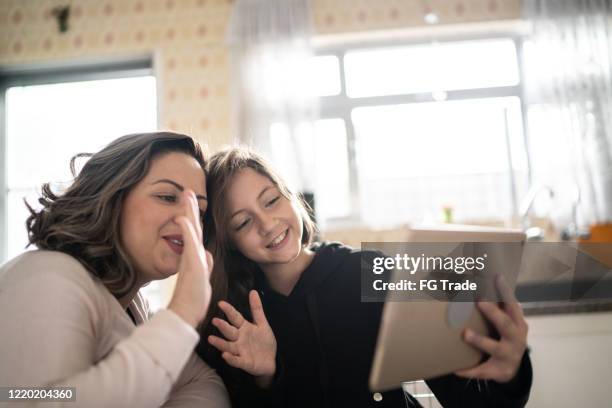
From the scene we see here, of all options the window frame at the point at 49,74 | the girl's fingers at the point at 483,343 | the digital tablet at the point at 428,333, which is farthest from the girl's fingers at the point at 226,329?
the window frame at the point at 49,74

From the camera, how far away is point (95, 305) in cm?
86

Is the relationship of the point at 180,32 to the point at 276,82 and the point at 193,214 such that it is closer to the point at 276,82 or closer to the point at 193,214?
the point at 276,82

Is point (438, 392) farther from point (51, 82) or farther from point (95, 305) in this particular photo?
point (51, 82)

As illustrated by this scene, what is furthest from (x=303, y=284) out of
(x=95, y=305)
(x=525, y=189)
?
(x=525, y=189)

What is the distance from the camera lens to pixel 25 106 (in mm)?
4270

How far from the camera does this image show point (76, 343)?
29.9 inches

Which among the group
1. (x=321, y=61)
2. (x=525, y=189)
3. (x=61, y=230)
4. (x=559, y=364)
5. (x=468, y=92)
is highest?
(x=321, y=61)

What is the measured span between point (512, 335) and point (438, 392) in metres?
0.29

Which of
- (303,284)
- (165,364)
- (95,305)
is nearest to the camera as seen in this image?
(165,364)

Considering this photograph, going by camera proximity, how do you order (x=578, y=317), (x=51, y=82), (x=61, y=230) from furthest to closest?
(x=51, y=82)
(x=578, y=317)
(x=61, y=230)

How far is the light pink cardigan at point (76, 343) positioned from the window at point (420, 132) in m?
2.94

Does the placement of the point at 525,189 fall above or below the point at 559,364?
above

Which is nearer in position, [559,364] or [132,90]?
[559,364]

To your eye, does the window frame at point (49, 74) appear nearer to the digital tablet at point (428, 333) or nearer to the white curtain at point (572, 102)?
the white curtain at point (572, 102)
